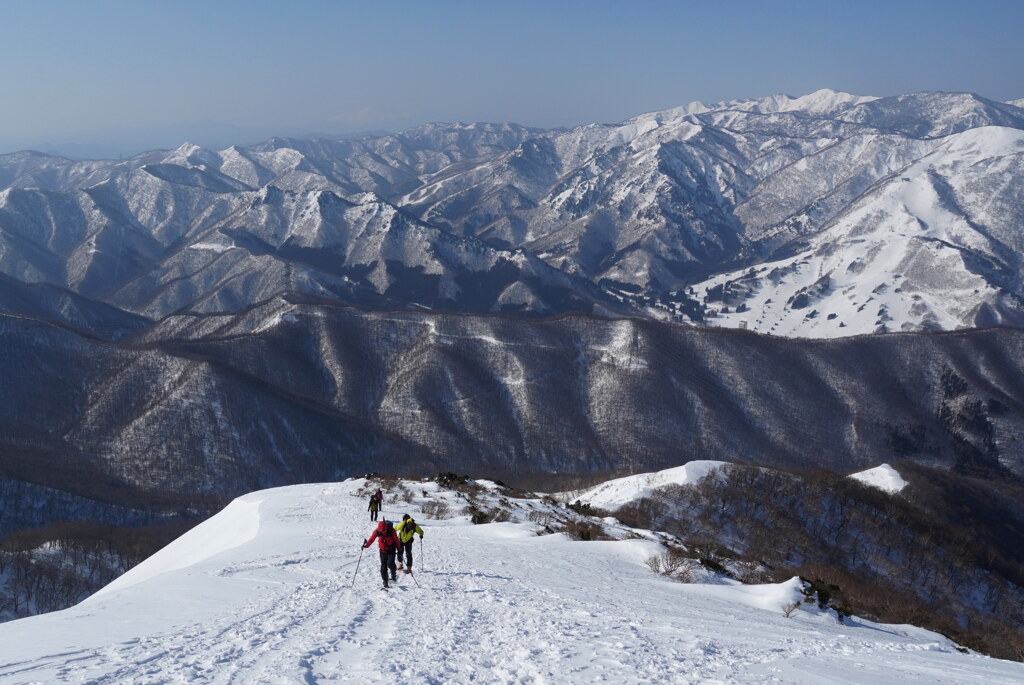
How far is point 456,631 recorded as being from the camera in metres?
17.9

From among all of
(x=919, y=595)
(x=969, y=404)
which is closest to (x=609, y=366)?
(x=969, y=404)

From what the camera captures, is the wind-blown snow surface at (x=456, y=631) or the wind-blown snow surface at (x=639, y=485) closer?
the wind-blown snow surface at (x=456, y=631)

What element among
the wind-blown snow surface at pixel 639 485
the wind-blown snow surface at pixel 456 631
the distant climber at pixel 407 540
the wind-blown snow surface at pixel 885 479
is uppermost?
the distant climber at pixel 407 540

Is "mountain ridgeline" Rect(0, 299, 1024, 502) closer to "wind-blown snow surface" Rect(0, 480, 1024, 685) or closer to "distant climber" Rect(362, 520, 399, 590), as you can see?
"wind-blown snow surface" Rect(0, 480, 1024, 685)

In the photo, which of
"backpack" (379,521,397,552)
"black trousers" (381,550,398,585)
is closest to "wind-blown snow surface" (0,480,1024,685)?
"black trousers" (381,550,398,585)

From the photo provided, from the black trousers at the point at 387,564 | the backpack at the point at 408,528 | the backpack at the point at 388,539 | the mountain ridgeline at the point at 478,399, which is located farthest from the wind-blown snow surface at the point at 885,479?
the backpack at the point at 388,539

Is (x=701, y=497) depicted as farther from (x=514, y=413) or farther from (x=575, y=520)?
(x=514, y=413)

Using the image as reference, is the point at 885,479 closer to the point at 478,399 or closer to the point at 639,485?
the point at 639,485

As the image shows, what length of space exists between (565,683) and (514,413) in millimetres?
149773

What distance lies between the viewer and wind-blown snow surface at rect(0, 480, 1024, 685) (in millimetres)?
14477

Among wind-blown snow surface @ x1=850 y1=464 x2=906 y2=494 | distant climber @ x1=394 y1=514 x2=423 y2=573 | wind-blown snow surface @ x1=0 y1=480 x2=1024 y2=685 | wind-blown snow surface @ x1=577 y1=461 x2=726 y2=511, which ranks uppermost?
distant climber @ x1=394 y1=514 x2=423 y2=573

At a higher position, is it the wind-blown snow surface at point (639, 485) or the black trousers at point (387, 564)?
the black trousers at point (387, 564)

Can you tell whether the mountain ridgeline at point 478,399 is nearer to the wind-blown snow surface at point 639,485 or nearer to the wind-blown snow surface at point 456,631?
the wind-blown snow surface at point 639,485

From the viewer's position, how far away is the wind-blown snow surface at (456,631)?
1448 cm
